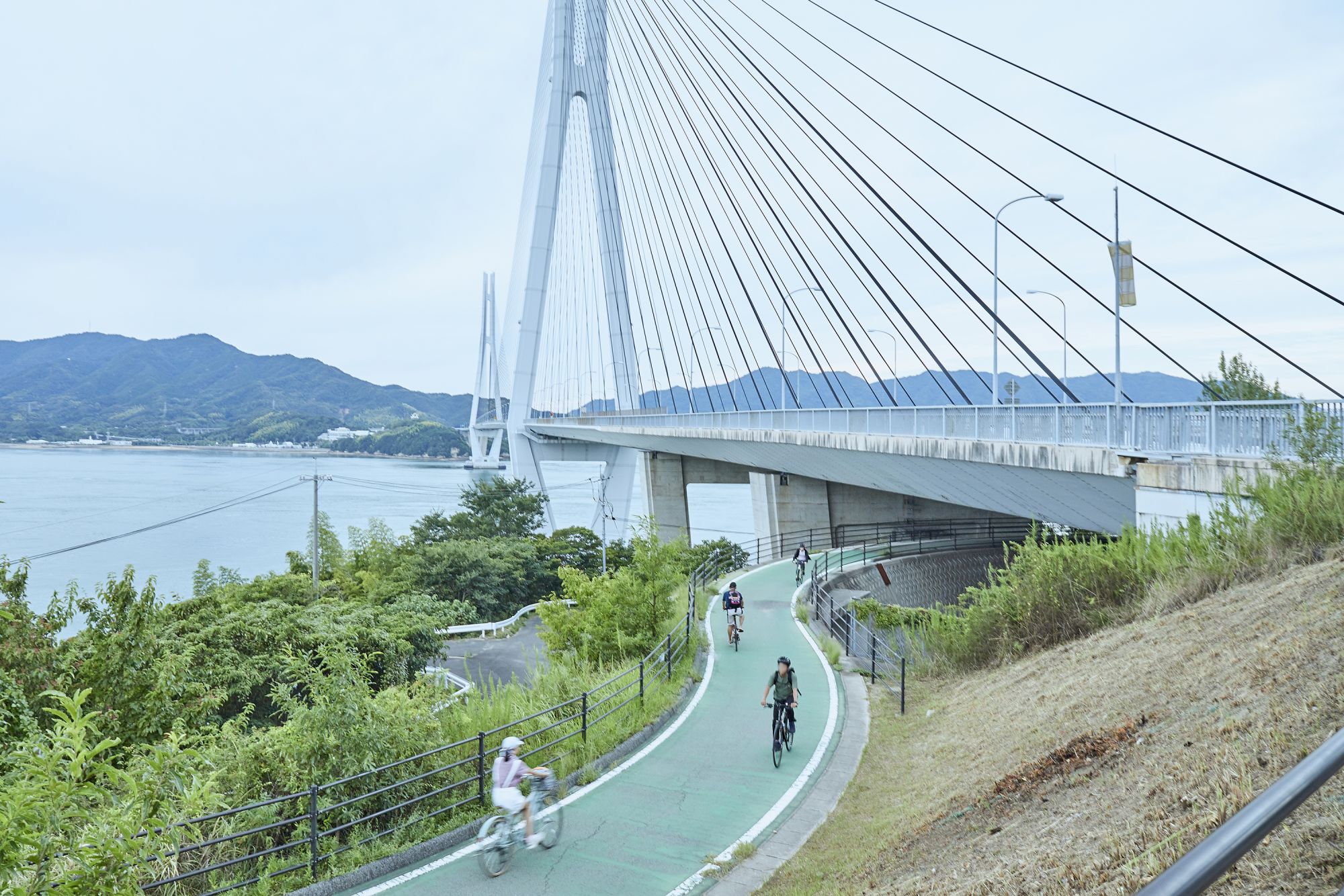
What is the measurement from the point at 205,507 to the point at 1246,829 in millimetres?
96277

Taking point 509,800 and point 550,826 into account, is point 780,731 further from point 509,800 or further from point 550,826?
point 509,800

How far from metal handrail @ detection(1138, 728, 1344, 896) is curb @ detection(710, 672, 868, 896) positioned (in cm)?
628

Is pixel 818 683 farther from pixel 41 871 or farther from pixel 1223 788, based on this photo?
pixel 41 871

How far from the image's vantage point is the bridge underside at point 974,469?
14133 mm

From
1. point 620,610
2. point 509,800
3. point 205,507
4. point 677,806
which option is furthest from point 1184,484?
point 205,507

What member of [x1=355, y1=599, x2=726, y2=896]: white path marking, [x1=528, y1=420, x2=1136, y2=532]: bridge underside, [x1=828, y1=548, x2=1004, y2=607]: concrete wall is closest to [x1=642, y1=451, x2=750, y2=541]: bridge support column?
[x1=828, y1=548, x2=1004, y2=607]: concrete wall

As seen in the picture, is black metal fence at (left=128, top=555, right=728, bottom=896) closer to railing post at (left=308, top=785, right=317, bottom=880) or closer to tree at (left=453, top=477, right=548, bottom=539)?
railing post at (left=308, top=785, right=317, bottom=880)

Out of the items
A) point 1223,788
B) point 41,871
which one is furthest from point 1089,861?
point 41,871

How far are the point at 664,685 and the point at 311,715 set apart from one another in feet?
19.7

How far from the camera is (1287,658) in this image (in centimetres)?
665

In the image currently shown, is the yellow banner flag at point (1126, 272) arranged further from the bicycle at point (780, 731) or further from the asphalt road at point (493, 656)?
the asphalt road at point (493, 656)

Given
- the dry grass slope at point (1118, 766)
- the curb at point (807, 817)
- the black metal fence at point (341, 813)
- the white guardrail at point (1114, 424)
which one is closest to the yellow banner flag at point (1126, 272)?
the white guardrail at point (1114, 424)

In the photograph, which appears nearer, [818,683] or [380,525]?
[818,683]

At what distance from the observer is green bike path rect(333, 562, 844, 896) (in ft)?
24.5
